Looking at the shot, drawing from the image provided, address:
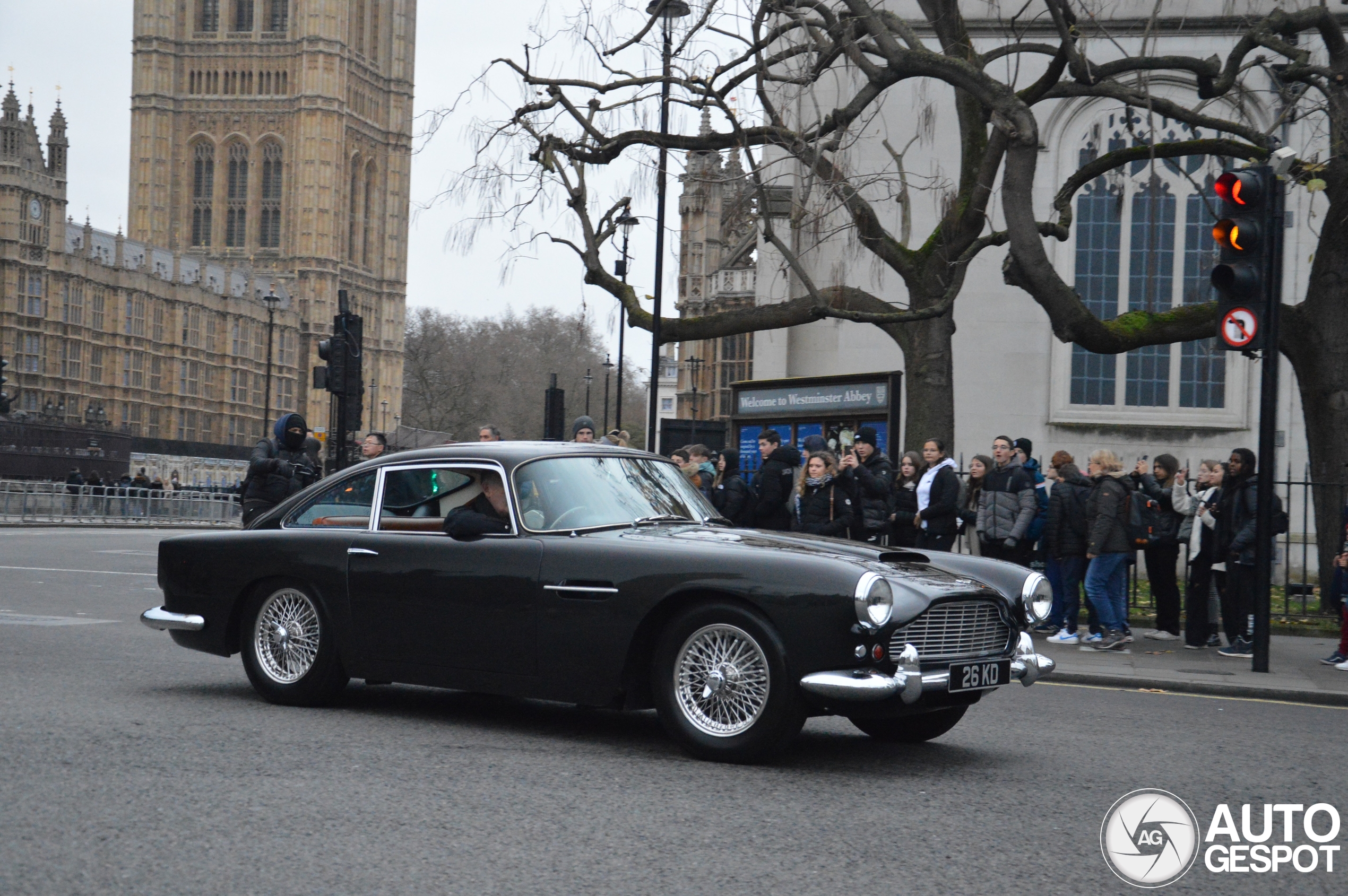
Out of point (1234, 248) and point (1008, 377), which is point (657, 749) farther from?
point (1008, 377)

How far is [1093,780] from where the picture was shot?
6.34 meters

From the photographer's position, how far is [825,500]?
492 inches

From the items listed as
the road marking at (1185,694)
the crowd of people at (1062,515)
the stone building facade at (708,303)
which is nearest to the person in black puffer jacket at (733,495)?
the crowd of people at (1062,515)

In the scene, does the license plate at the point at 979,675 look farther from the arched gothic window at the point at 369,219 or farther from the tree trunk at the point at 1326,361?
the arched gothic window at the point at 369,219

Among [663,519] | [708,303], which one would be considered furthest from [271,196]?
[663,519]

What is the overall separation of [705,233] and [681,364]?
7.04m

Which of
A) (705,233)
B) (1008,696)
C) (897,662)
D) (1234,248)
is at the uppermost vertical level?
(705,233)

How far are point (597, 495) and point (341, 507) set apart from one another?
1.56 meters

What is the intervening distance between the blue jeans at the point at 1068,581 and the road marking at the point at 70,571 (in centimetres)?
1168

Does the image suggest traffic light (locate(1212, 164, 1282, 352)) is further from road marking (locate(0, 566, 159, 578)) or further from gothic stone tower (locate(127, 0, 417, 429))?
gothic stone tower (locate(127, 0, 417, 429))

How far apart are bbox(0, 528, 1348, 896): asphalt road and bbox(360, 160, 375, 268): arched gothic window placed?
407 feet

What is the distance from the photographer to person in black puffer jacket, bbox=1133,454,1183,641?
530 inches

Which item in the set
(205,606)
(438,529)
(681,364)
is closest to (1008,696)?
(438,529)

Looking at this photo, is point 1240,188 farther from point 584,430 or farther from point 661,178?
point 661,178
